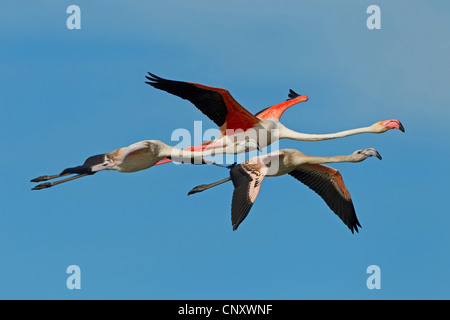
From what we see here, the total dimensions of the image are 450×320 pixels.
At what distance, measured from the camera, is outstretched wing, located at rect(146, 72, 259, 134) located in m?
20.9

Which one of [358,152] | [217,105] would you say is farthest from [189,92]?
[358,152]

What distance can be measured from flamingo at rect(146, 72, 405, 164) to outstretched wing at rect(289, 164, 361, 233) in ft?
4.26

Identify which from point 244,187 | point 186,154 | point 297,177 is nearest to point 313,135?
point 297,177

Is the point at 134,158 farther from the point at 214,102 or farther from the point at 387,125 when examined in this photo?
the point at 387,125

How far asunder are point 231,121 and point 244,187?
2033 millimetres

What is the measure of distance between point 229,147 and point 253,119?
80cm

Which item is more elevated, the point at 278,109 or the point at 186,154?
the point at 278,109

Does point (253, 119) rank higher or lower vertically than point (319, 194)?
higher

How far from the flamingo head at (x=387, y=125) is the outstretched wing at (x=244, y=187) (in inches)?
106

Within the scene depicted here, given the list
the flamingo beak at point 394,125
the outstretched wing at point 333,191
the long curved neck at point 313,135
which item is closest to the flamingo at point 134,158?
the long curved neck at point 313,135

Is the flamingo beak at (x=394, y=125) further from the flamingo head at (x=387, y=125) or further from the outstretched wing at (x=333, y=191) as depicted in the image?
the outstretched wing at (x=333, y=191)

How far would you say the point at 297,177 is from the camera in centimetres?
2353

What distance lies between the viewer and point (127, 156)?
20.2 m

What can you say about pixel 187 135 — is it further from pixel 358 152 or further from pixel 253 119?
pixel 358 152
